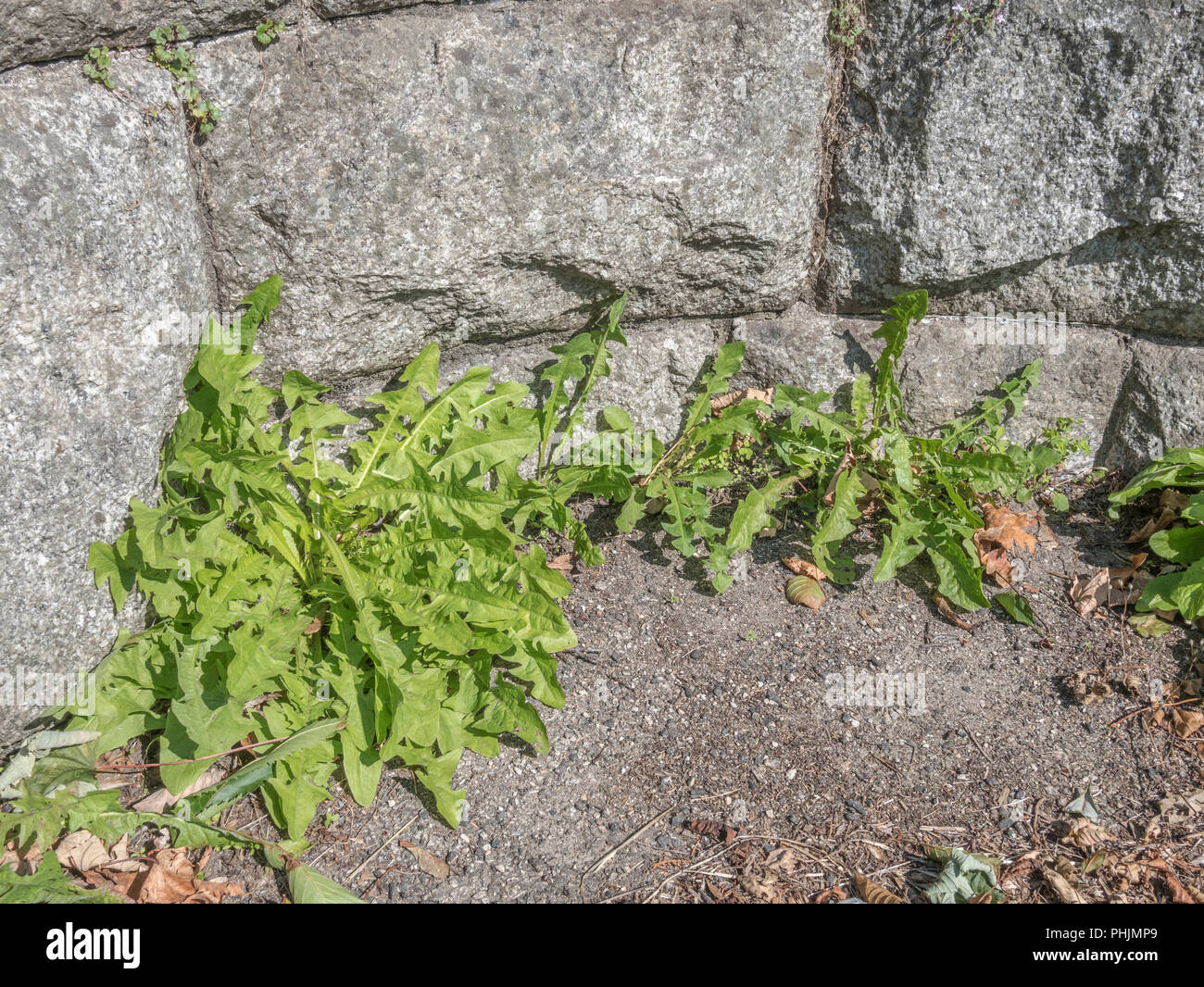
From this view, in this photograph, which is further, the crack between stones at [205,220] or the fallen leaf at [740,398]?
the fallen leaf at [740,398]

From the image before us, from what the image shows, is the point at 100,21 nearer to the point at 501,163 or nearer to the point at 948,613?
the point at 501,163

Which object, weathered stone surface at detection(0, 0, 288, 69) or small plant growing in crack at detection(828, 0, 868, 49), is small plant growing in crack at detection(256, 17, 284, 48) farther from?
small plant growing in crack at detection(828, 0, 868, 49)

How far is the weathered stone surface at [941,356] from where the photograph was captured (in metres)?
3.43

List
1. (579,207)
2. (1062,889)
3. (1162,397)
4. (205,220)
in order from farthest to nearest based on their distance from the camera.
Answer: (1162,397) < (579,207) < (205,220) < (1062,889)

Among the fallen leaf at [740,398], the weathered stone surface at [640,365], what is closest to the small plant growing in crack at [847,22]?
the weathered stone surface at [640,365]

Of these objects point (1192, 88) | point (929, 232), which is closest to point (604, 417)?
point (929, 232)

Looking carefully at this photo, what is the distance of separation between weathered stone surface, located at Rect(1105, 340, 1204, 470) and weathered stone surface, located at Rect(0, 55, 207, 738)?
316cm

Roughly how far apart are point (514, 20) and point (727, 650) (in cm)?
196

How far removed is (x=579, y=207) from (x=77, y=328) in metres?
1.46

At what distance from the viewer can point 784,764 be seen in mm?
2611

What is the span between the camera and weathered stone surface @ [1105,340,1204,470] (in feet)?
11.1

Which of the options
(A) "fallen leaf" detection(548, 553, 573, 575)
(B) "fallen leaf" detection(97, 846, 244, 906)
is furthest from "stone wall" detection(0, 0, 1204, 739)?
(A) "fallen leaf" detection(548, 553, 573, 575)

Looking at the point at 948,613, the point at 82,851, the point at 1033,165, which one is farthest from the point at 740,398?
the point at 82,851

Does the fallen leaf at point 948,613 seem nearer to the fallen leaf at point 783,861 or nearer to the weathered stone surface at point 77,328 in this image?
the fallen leaf at point 783,861
